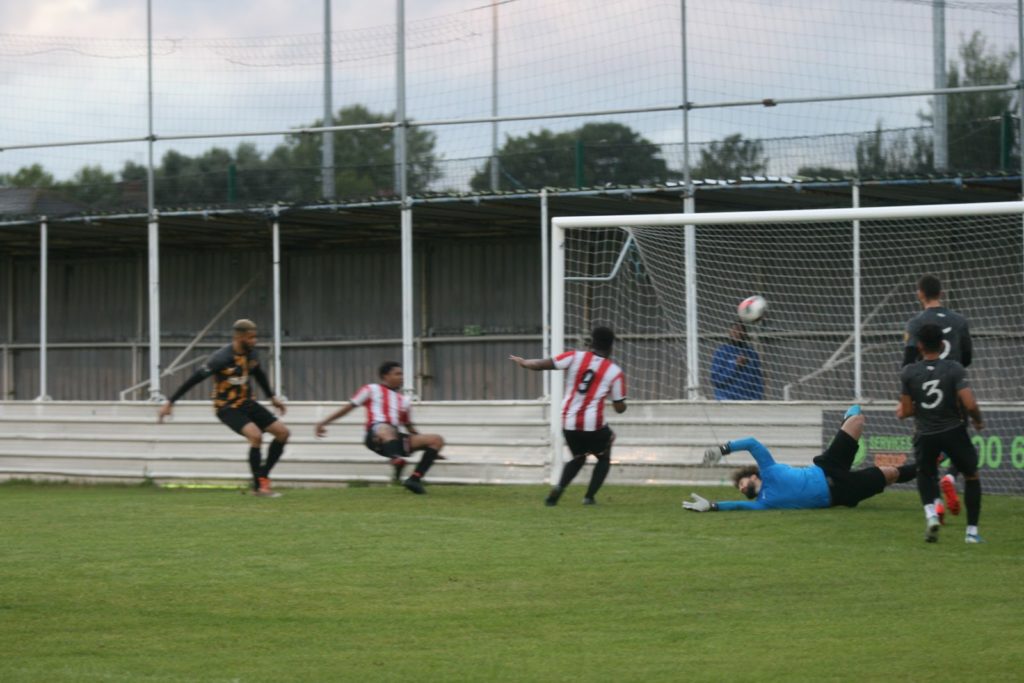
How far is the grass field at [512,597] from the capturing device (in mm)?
6656

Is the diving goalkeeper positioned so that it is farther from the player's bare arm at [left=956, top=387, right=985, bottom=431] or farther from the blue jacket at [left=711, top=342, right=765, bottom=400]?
the blue jacket at [left=711, top=342, right=765, bottom=400]

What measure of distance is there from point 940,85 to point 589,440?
6.56 m

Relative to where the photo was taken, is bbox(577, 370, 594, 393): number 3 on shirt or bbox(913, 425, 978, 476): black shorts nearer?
bbox(913, 425, 978, 476): black shorts

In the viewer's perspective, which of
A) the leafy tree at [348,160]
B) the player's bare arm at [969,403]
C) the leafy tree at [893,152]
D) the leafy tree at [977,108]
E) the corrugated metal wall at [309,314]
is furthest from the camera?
the corrugated metal wall at [309,314]

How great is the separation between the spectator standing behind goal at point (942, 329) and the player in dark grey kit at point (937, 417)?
735mm

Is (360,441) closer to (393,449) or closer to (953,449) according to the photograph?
(393,449)

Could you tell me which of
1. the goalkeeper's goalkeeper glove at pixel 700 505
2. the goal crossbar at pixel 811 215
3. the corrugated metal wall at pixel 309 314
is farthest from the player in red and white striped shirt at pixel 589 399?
the corrugated metal wall at pixel 309 314

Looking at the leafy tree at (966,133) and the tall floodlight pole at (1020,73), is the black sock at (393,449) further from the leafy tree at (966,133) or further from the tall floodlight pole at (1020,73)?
the tall floodlight pole at (1020,73)

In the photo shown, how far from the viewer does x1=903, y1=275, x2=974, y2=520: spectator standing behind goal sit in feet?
37.4

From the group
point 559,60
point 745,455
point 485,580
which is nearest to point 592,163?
point 559,60

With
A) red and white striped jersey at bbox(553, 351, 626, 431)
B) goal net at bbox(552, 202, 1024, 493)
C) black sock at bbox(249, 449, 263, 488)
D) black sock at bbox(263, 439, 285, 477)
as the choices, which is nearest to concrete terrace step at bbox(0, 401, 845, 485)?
goal net at bbox(552, 202, 1024, 493)

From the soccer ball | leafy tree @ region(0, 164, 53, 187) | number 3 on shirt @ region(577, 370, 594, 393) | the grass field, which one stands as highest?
leafy tree @ region(0, 164, 53, 187)

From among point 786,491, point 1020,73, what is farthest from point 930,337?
point 1020,73

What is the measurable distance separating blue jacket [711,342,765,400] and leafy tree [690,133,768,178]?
2115 millimetres
